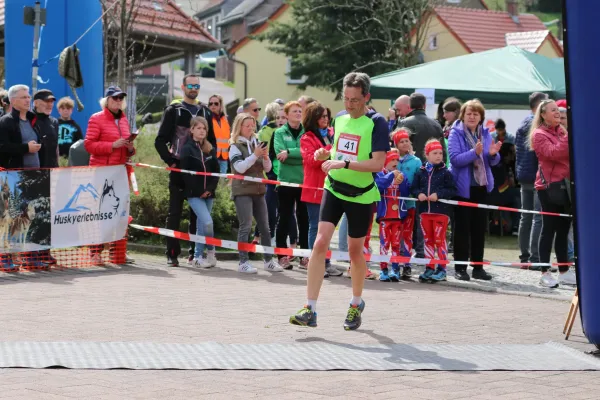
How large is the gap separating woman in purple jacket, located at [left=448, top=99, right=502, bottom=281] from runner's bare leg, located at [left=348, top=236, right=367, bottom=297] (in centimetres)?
388

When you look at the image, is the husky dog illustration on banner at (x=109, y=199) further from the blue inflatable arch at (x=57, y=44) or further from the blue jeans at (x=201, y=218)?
the blue inflatable arch at (x=57, y=44)

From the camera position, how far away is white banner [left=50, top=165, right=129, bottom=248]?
41.2ft

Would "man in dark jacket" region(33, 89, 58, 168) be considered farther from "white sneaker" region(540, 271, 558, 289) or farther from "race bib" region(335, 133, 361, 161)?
"white sneaker" region(540, 271, 558, 289)

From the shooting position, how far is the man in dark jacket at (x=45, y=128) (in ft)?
41.2

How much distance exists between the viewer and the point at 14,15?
18.7 metres

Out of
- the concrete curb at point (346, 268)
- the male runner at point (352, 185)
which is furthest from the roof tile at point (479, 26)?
the male runner at point (352, 185)

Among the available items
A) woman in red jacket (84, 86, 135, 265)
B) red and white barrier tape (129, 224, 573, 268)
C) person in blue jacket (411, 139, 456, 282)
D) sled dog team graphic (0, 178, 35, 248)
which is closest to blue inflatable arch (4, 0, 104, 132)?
woman in red jacket (84, 86, 135, 265)

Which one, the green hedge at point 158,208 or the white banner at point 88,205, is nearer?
the white banner at point 88,205

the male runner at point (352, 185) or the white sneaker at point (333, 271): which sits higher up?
the male runner at point (352, 185)

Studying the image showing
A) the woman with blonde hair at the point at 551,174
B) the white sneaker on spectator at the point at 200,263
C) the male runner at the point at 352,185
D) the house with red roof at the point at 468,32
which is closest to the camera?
the male runner at the point at 352,185

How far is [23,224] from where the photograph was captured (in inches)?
481

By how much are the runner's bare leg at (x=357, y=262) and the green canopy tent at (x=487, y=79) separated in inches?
366

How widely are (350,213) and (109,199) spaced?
5024mm

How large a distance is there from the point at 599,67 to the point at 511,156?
35.2 ft
